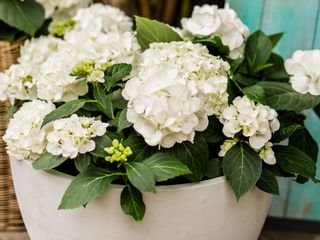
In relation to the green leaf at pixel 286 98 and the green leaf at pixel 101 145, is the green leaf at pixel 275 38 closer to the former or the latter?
the green leaf at pixel 286 98

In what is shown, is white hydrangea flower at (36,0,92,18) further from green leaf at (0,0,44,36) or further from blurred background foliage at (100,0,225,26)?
blurred background foliage at (100,0,225,26)

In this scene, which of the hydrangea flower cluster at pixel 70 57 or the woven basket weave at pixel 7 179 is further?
the woven basket weave at pixel 7 179

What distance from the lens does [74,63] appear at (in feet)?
3.23

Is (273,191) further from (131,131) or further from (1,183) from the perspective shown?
(1,183)

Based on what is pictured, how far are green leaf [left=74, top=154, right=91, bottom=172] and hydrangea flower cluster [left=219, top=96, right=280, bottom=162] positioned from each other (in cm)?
19

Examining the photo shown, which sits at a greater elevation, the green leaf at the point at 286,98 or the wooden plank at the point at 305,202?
the green leaf at the point at 286,98

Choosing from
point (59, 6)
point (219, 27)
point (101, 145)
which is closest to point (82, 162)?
point (101, 145)

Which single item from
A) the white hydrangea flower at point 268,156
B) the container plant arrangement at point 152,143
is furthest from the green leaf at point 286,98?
the white hydrangea flower at point 268,156

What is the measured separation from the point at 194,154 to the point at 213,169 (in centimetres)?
5

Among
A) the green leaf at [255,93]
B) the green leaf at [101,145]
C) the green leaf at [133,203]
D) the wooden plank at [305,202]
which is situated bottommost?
the wooden plank at [305,202]

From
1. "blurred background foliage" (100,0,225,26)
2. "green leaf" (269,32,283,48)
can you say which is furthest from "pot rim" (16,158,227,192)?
"blurred background foliage" (100,0,225,26)

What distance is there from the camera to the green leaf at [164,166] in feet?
2.64

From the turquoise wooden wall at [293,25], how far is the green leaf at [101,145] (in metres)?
0.49

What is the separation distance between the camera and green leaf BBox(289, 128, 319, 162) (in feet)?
3.37
